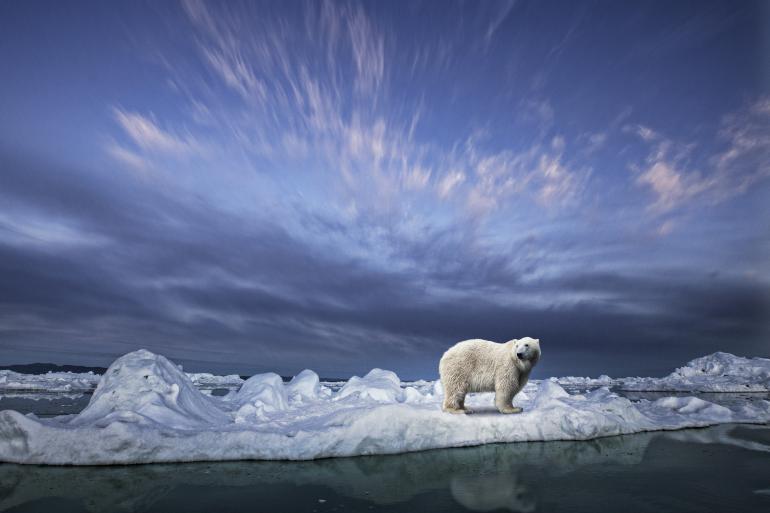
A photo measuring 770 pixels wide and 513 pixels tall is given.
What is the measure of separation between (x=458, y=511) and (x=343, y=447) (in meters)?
3.58

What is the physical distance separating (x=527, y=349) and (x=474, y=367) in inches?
48.7

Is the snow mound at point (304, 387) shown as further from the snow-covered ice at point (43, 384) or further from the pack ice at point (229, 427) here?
the snow-covered ice at point (43, 384)

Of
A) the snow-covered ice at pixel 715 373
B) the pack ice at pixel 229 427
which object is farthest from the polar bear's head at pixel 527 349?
the snow-covered ice at pixel 715 373

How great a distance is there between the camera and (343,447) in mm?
7750

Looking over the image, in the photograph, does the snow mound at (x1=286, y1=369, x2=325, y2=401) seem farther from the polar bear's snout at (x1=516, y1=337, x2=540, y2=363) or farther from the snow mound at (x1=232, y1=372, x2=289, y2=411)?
the polar bear's snout at (x1=516, y1=337, x2=540, y2=363)

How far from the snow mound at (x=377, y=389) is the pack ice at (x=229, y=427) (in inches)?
138

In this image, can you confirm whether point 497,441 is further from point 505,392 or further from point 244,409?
point 244,409

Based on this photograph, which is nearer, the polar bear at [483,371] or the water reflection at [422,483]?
the water reflection at [422,483]

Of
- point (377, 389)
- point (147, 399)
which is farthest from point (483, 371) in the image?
point (147, 399)

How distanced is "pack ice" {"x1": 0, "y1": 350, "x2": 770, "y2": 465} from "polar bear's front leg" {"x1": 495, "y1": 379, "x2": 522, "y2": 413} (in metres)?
0.24

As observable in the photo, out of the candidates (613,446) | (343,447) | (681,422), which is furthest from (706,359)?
(343,447)

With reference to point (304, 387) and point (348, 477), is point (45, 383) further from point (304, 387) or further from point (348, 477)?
point (348, 477)

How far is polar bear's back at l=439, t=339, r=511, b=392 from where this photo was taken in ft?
29.0

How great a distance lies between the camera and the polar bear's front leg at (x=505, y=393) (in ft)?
28.7
